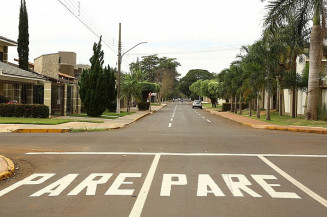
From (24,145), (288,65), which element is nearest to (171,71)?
(288,65)

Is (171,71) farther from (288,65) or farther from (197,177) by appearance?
(197,177)

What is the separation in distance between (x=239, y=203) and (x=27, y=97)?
89.5 ft

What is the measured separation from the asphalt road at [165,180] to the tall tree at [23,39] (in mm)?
23448

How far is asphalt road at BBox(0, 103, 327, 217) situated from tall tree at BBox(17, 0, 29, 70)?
23.4 meters

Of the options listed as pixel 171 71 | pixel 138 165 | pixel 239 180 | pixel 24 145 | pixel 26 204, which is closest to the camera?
pixel 26 204

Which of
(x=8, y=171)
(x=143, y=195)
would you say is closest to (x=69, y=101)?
(x=8, y=171)

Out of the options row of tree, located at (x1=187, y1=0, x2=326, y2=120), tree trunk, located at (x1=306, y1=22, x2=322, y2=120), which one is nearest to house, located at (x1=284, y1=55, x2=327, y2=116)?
row of tree, located at (x1=187, y1=0, x2=326, y2=120)

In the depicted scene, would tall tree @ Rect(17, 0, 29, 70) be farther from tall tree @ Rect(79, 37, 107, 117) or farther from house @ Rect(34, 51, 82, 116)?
tall tree @ Rect(79, 37, 107, 117)

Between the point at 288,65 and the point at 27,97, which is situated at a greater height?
the point at 288,65

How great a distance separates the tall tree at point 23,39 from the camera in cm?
3475

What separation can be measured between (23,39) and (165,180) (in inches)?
1216

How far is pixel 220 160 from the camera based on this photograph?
10328 millimetres

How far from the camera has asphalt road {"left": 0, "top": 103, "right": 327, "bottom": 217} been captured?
19.1 ft

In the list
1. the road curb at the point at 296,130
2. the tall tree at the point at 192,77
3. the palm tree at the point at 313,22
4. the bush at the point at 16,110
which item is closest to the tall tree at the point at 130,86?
the bush at the point at 16,110
